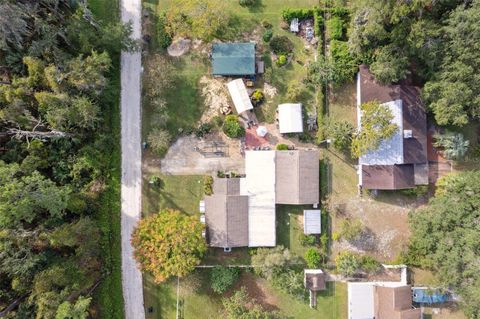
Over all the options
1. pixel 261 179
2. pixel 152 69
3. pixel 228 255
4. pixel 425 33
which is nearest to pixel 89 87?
pixel 152 69

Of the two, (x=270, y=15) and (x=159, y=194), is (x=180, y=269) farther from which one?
(x=270, y=15)

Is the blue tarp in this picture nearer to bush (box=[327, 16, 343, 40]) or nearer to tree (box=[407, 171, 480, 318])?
tree (box=[407, 171, 480, 318])

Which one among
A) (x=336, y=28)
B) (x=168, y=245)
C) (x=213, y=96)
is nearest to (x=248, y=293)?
(x=168, y=245)

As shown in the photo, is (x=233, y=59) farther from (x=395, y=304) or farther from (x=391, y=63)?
(x=395, y=304)

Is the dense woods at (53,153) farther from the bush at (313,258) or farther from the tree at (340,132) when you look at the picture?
the tree at (340,132)

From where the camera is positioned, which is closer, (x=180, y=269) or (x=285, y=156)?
(x=180, y=269)
